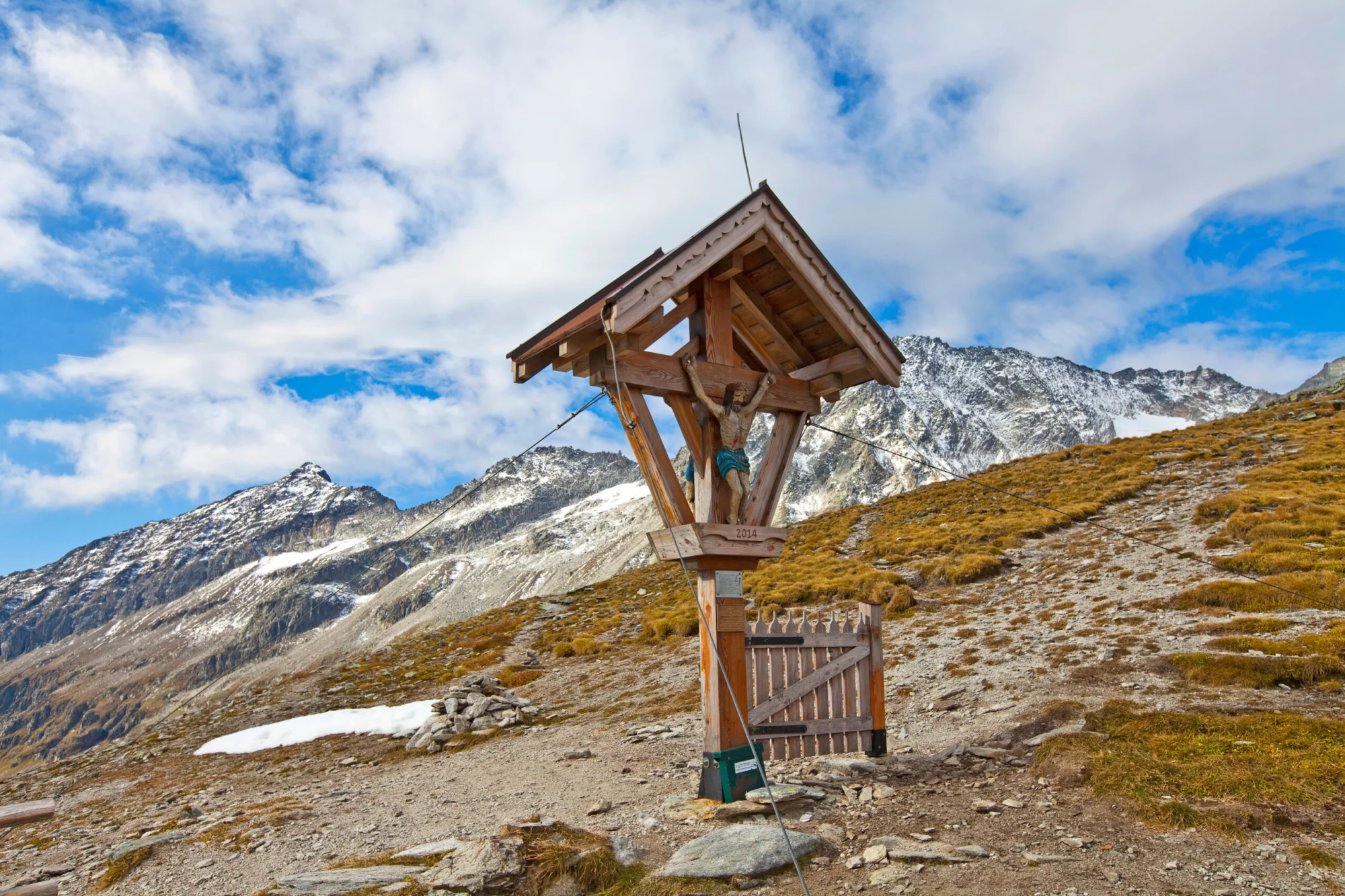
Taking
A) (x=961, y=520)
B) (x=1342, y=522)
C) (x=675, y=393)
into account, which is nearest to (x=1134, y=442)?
(x=961, y=520)

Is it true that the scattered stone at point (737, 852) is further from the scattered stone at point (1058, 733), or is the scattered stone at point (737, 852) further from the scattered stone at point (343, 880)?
the scattered stone at point (1058, 733)

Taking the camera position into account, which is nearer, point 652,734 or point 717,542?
point 717,542

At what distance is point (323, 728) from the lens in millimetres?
18578

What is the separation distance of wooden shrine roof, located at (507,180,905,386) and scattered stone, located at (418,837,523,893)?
445 centimetres

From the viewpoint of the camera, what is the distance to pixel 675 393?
8.05 metres

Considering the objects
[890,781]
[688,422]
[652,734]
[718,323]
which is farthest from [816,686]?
[652,734]

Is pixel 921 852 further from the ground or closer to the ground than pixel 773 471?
closer to the ground

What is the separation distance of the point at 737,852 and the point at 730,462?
3.72 metres

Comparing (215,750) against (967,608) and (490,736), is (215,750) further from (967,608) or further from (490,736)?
(967,608)

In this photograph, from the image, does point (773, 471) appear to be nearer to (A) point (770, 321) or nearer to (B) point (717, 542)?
(B) point (717, 542)

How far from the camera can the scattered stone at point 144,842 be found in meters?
9.10

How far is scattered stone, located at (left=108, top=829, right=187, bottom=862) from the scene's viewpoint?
9.10m

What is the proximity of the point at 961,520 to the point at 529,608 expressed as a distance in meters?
20.4

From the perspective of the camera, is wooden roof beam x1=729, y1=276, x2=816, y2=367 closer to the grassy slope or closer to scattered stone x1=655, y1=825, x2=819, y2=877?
the grassy slope
